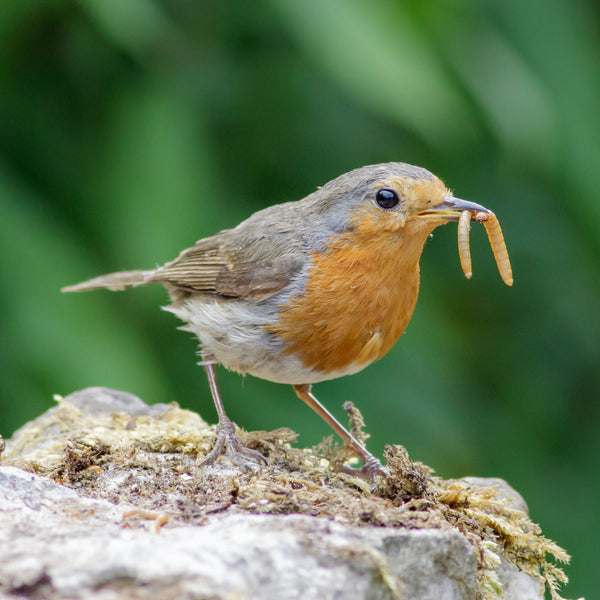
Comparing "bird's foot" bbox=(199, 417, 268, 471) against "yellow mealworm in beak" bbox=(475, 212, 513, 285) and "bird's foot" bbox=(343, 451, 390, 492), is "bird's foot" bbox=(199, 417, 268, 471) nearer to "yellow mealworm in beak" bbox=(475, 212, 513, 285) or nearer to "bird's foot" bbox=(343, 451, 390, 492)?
"bird's foot" bbox=(343, 451, 390, 492)

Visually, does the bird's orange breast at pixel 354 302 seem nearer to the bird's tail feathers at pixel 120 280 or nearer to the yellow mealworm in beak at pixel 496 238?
the yellow mealworm in beak at pixel 496 238

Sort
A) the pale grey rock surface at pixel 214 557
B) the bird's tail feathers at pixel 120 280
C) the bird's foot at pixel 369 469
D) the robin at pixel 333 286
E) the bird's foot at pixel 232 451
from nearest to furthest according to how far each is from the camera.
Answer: the pale grey rock surface at pixel 214 557 → the bird's foot at pixel 232 451 → the robin at pixel 333 286 → the bird's foot at pixel 369 469 → the bird's tail feathers at pixel 120 280

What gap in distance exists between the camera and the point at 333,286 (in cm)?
348

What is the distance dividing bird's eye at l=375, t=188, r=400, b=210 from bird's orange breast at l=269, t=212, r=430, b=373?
0.08 m

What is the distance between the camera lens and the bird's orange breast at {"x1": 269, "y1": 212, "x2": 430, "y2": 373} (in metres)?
3.45

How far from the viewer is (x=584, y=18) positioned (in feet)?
14.9

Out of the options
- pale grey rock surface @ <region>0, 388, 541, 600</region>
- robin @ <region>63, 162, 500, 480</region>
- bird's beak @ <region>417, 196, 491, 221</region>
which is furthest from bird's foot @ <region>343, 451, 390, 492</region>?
pale grey rock surface @ <region>0, 388, 541, 600</region>

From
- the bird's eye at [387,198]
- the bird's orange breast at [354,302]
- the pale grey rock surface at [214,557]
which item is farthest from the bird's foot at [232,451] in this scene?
the bird's eye at [387,198]

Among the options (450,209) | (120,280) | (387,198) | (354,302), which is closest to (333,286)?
(354,302)

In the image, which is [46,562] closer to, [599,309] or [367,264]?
[367,264]

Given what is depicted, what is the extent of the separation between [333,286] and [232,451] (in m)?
0.81

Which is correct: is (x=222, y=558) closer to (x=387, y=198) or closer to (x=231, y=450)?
(x=231, y=450)

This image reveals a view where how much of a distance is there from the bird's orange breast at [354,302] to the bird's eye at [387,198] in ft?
0.27

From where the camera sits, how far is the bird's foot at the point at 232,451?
3.19 metres
